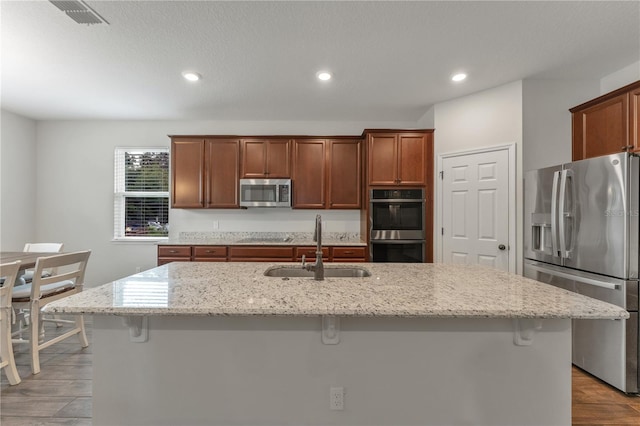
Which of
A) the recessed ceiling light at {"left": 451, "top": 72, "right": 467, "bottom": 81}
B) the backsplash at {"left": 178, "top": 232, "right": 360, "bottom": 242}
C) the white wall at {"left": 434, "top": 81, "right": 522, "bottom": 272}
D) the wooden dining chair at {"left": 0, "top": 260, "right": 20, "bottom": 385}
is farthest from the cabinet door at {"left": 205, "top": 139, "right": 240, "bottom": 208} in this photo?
the recessed ceiling light at {"left": 451, "top": 72, "right": 467, "bottom": 81}

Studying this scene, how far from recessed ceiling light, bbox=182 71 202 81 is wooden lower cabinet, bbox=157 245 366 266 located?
78.4 inches

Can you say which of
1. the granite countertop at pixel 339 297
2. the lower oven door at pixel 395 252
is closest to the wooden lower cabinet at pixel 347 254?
the lower oven door at pixel 395 252

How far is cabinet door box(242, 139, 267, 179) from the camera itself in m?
4.27

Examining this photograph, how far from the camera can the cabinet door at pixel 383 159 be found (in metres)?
3.93

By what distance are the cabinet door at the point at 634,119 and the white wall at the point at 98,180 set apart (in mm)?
2464

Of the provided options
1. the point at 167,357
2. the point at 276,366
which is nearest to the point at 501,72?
the point at 276,366

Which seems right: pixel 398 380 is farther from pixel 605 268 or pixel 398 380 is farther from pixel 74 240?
pixel 74 240

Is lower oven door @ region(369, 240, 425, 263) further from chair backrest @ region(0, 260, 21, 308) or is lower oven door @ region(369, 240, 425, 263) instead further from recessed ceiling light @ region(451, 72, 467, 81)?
chair backrest @ region(0, 260, 21, 308)

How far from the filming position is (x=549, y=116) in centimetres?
320

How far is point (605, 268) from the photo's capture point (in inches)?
90.7

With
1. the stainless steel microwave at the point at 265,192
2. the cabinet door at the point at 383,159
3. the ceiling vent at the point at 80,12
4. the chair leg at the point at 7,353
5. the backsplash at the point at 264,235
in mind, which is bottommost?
the chair leg at the point at 7,353

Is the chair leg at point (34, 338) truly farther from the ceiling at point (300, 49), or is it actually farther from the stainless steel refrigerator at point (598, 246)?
the stainless steel refrigerator at point (598, 246)

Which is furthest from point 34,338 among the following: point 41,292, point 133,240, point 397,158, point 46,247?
point 397,158

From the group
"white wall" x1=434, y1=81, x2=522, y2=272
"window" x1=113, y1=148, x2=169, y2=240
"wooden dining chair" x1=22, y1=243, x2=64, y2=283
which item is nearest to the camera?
"white wall" x1=434, y1=81, x2=522, y2=272
